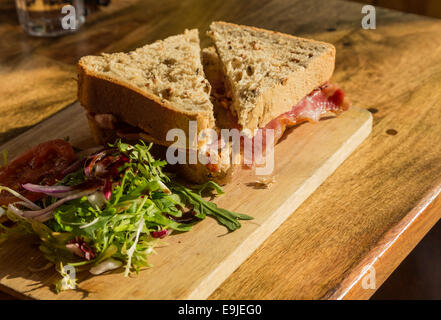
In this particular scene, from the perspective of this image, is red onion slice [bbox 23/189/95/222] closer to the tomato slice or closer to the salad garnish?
the salad garnish

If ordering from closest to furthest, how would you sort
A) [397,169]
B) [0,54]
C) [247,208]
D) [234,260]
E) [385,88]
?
[234,260], [247,208], [397,169], [385,88], [0,54]

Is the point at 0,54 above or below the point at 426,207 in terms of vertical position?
above

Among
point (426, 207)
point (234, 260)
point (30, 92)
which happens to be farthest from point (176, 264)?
point (30, 92)

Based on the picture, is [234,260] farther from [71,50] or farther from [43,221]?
[71,50]

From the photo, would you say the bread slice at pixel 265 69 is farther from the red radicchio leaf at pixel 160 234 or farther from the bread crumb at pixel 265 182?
the red radicchio leaf at pixel 160 234

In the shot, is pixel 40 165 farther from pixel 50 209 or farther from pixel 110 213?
pixel 110 213

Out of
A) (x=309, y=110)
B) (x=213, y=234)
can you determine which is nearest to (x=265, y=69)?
(x=309, y=110)

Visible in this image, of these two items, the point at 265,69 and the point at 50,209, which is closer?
the point at 50,209
